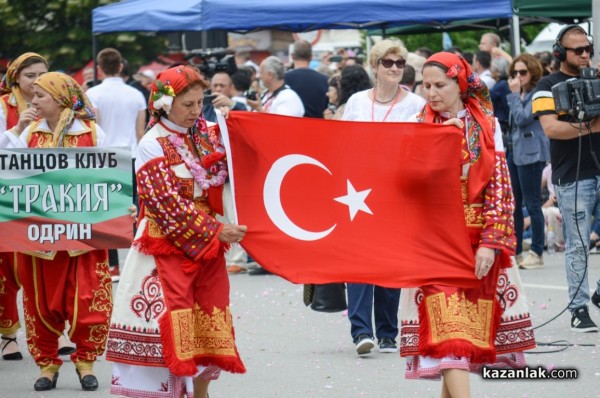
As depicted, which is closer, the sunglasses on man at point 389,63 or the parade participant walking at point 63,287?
the parade participant walking at point 63,287

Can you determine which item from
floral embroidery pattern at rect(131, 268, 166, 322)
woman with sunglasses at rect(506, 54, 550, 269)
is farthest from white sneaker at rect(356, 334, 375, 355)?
woman with sunglasses at rect(506, 54, 550, 269)

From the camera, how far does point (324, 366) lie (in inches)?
323

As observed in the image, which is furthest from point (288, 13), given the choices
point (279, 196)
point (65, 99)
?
point (279, 196)

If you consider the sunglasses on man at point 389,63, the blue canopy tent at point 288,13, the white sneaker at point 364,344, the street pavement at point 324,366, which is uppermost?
the blue canopy tent at point 288,13

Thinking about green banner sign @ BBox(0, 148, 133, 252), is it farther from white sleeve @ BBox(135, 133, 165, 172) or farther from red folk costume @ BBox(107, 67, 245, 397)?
white sleeve @ BBox(135, 133, 165, 172)

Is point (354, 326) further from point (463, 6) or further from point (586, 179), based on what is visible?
point (463, 6)

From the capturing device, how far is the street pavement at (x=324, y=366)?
292 inches

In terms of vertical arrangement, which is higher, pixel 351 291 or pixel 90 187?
pixel 90 187

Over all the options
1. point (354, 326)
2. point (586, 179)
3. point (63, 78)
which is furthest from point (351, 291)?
point (63, 78)

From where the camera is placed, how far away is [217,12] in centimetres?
1518

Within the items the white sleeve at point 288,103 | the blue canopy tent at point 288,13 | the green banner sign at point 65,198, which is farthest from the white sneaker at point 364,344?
the blue canopy tent at point 288,13

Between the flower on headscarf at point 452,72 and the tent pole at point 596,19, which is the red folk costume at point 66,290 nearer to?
the flower on headscarf at point 452,72

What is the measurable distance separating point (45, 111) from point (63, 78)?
0.22m

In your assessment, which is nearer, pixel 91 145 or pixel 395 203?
pixel 395 203
